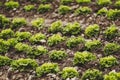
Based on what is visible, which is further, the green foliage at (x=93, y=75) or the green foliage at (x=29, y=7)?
the green foliage at (x=29, y=7)

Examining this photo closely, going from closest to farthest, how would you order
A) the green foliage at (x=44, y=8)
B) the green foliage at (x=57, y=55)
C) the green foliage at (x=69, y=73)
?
1. the green foliage at (x=69, y=73)
2. the green foliage at (x=57, y=55)
3. the green foliage at (x=44, y=8)

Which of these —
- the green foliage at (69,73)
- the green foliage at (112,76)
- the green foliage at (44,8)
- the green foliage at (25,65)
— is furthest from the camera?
the green foliage at (44,8)

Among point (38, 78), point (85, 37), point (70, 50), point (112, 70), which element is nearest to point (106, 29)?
point (85, 37)

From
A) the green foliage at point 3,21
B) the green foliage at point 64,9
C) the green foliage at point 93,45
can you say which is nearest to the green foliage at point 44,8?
the green foliage at point 64,9

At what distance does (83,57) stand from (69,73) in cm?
85

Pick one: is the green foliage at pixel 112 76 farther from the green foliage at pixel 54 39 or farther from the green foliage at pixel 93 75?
the green foliage at pixel 54 39

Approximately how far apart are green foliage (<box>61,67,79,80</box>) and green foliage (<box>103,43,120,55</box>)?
54.7 inches

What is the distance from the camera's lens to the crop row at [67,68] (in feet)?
30.8

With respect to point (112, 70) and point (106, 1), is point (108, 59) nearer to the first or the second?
point (112, 70)

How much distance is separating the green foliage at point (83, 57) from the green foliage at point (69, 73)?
454 millimetres

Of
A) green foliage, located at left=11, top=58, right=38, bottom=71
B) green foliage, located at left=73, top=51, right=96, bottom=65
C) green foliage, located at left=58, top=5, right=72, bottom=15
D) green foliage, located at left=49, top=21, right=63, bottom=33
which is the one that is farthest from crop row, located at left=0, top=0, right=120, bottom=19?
green foliage, located at left=11, top=58, right=38, bottom=71

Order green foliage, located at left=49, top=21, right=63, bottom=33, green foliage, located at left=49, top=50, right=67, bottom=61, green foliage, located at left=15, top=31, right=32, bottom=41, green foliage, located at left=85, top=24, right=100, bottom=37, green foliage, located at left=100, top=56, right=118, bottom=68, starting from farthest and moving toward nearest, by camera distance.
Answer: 1. green foliage, located at left=49, top=21, right=63, bottom=33
2. green foliage, located at left=15, top=31, right=32, bottom=41
3. green foliage, located at left=85, top=24, right=100, bottom=37
4. green foliage, located at left=49, top=50, right=67, bottom=61
5. green foliage, located at left=100, top=56, right=118, bottom=68

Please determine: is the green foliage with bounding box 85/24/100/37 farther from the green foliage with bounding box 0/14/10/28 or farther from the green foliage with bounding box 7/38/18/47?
the green foliage with bounding box 0/14/10/28

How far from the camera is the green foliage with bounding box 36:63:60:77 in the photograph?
32.4 ft
